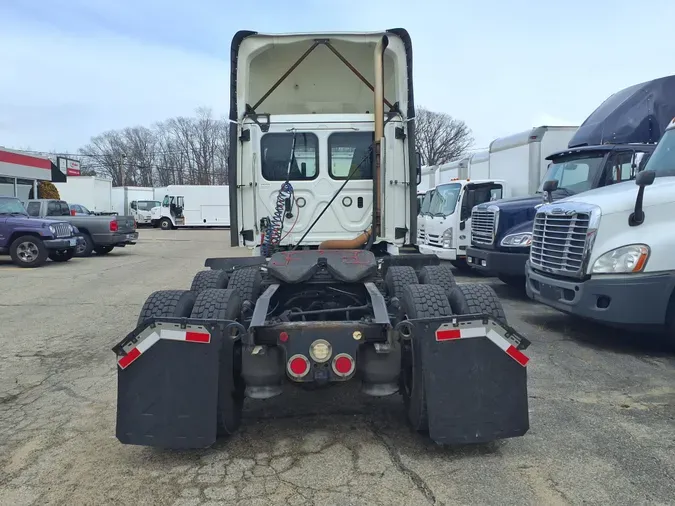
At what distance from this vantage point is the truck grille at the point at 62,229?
1589 centimetres

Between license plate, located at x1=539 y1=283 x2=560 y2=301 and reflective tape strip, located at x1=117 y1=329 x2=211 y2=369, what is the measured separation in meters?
4.72

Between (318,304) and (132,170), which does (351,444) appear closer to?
(318,304)

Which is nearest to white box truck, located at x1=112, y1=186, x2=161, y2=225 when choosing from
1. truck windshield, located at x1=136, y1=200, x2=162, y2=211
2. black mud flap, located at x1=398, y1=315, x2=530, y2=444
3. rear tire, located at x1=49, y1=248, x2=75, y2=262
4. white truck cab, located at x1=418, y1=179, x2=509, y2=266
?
truck windshield, located at x1=136, y1=200, x2=162, y2=211

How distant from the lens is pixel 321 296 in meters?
4.92

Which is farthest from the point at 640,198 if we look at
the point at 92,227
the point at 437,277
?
the point at 92,227

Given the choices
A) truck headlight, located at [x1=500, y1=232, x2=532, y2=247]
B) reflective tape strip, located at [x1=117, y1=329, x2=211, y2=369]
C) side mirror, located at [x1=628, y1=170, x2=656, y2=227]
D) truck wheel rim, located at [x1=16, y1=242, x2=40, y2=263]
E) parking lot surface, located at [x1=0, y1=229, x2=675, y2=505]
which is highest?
side mirror, located at [x1=628, y1=170, x2=656, y2=227]

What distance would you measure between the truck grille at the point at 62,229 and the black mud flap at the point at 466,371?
48.4ft

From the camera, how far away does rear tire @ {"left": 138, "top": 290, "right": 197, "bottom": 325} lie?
4.09 meters

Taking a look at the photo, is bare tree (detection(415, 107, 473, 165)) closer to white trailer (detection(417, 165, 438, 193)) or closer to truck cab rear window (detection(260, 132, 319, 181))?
white trailer (detection(417, 165, 438, 193))

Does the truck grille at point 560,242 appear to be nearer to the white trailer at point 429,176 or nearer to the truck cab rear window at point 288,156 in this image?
the truck cab rear window at point 288,156

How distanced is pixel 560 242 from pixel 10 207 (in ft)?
49.6

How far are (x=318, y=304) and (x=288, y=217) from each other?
195 centimetres

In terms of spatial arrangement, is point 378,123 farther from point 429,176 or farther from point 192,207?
point 192,207

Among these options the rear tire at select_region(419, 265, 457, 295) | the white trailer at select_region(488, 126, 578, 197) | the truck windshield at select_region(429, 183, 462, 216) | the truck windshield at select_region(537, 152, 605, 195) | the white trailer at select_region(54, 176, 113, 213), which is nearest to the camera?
the rear tire at select_region(419, 265, 457, 295)
